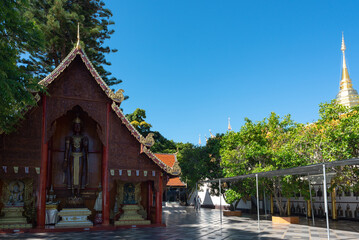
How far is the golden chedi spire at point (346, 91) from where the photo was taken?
39156 millimetres

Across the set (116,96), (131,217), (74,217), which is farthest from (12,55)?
(131,217)

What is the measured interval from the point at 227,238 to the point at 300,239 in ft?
8.51

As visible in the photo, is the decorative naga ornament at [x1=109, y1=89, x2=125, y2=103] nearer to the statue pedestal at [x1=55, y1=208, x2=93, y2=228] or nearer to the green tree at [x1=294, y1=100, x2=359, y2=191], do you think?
the statue pedestal at [x1=55, y1=208, x2=93, y2=228]

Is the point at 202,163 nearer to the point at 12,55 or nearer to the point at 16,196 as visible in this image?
the point at 16,196

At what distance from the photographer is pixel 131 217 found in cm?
1522

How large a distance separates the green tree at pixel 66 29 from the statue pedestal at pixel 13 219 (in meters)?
10.3

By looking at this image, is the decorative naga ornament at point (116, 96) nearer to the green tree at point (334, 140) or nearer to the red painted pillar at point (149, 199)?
the red painted pillar at point (149, 199)

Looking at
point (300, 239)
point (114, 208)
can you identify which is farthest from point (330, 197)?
point (114, 208)

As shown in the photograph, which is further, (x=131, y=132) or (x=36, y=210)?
(x=131, y=132)

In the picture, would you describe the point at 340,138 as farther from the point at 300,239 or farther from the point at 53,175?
the point at 53,175

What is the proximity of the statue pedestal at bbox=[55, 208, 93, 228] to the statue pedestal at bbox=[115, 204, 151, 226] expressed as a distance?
5.01ft

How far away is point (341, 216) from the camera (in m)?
19.8

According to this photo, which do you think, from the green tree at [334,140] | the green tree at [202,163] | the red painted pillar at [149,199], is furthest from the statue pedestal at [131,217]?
the green tree at [202,163]

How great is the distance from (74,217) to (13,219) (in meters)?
2.42
